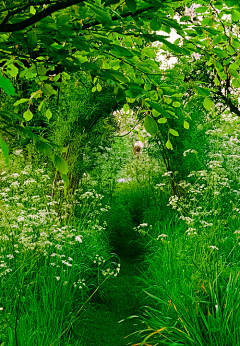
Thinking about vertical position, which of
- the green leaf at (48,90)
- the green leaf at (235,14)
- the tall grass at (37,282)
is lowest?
the tall grass at (37,282)

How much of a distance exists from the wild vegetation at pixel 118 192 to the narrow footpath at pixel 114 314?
0.02 metres

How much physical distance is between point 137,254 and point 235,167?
7.02ft

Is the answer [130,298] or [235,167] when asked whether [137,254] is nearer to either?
[130,298]

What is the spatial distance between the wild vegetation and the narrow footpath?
0.02 meters

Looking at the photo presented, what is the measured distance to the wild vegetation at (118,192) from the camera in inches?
58.6

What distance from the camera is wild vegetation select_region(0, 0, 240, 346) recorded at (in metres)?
1.49

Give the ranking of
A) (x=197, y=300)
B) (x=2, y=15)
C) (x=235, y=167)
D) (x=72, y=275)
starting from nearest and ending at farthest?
(x=2, y=15) < (x=197, y=300) < (x=72, y=275) < (x=235, y=167)

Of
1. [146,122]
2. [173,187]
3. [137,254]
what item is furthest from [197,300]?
[173,187]

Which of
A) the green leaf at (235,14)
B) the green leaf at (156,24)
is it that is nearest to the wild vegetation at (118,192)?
the green leaf at (156,24)

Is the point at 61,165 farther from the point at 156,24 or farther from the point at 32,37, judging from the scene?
the point at 156,24

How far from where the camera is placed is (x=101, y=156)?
7.02m

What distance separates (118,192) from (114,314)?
4.68 metres

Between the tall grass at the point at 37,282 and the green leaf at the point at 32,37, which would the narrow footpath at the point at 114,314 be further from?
the green leaf at the point at 32,37

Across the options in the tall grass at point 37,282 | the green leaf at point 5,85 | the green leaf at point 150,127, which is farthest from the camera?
the tall grass at point 37,282
